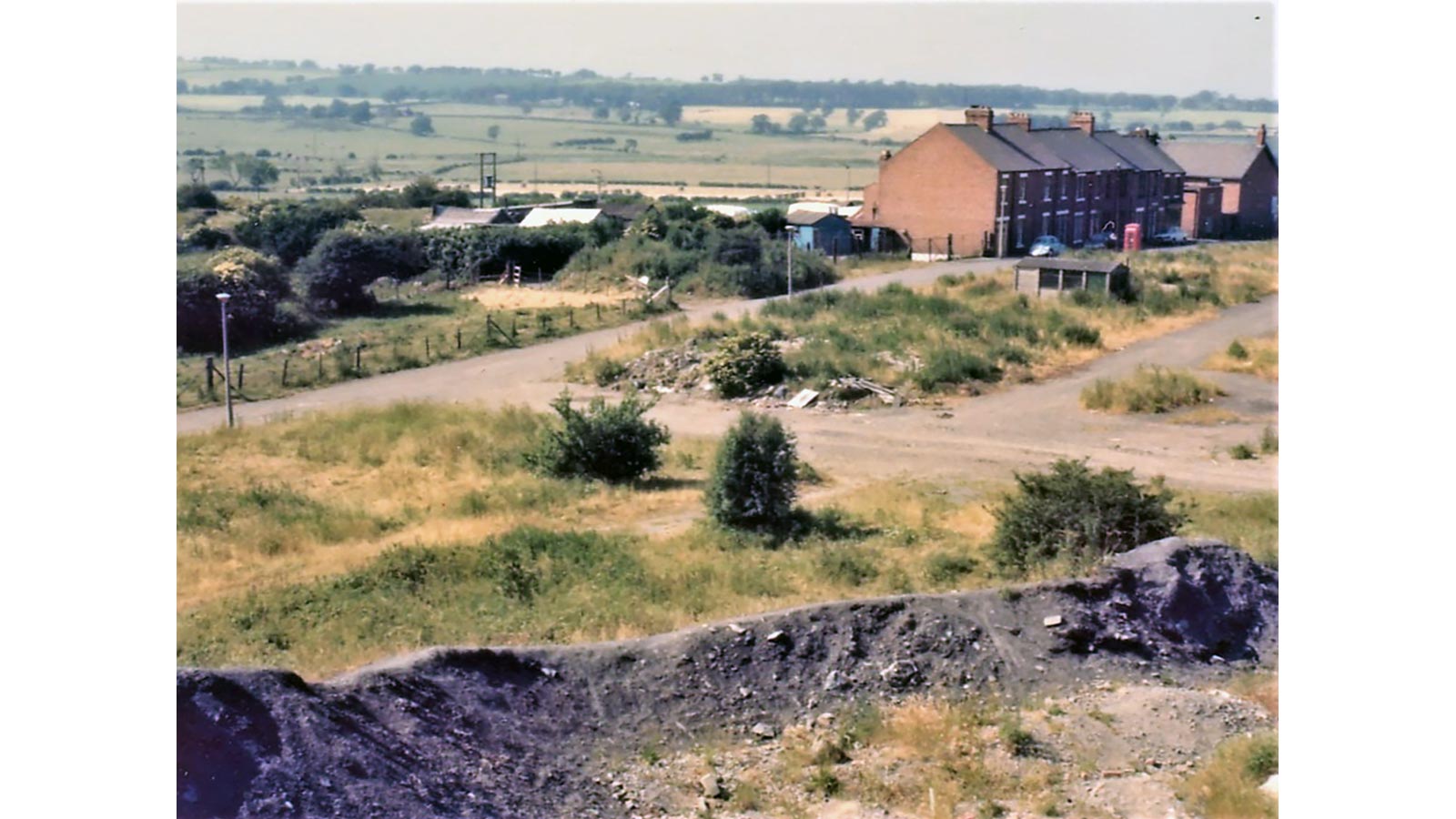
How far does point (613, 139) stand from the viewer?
25.3m

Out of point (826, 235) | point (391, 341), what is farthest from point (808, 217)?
point (391, 341)

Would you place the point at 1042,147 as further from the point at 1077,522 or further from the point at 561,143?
the point at 1077,522

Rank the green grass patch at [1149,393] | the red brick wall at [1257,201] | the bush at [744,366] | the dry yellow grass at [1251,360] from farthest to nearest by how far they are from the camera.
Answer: the red brick wall at [1257,201] < the dry yellow grass at [1251,360] < the bush at [744,366] < the green grass patch at [1149,393]

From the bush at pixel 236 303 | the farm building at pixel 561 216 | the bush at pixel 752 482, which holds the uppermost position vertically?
the farm building at pixel 561 216

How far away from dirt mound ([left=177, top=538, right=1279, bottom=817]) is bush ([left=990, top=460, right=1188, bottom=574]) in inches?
34.6

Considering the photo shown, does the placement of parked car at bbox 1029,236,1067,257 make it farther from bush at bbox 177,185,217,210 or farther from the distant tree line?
bush at bbox 177,185,217,210

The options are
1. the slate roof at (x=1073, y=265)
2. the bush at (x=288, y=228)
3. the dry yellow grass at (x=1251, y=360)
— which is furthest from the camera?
the bush at (x=288, y=228)

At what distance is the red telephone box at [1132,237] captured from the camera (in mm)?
32188

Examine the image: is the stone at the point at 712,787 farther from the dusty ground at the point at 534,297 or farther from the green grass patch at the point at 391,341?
the dusty ground at the point at 534,297

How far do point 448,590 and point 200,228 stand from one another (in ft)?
56.7

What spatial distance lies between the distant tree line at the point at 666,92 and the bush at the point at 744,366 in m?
3.20

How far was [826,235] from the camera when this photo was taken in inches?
1351

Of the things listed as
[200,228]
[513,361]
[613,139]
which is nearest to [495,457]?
[513,361]

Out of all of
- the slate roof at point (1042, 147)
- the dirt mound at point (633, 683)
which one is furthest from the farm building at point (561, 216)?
the dirt mound at point (633, 683)
